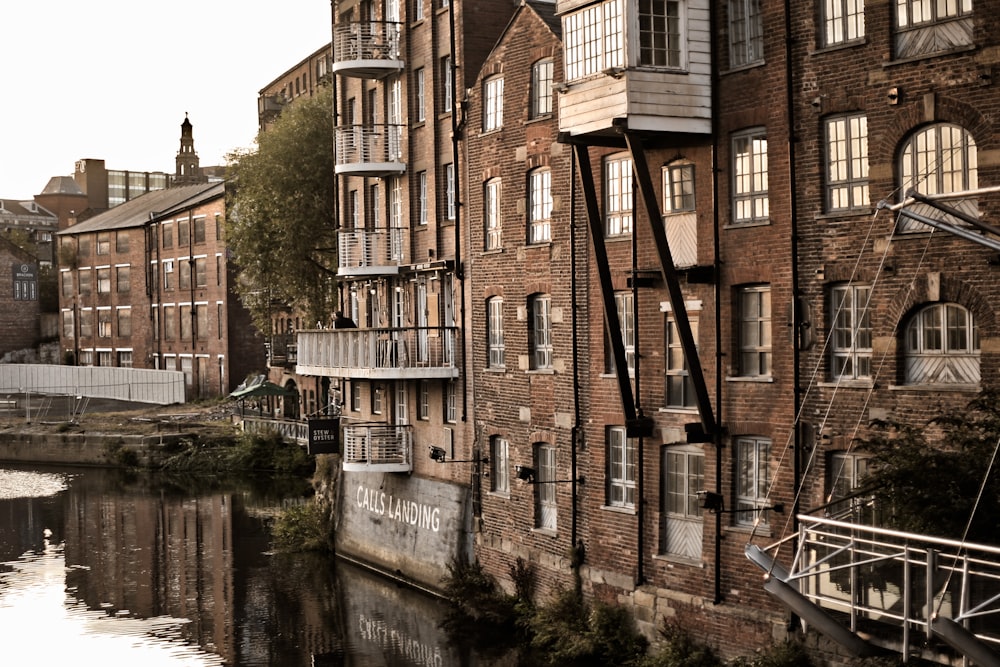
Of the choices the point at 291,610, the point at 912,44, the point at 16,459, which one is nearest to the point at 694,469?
the point at 912,44

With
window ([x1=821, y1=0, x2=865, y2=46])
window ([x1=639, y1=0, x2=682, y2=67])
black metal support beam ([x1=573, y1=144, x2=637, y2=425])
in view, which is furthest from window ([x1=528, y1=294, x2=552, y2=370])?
window ([x1=821, y1=0, x2=865, y2=46])

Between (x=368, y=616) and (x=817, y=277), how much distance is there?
14413mm

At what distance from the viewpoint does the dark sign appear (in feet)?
117

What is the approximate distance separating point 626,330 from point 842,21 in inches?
276

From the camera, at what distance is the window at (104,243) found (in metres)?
85.0

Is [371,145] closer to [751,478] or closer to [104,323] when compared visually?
[751,478]

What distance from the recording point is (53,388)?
82.5m

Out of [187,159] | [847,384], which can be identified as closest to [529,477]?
[847,384]

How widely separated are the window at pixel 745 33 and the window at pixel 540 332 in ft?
23.0

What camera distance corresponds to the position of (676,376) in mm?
23016

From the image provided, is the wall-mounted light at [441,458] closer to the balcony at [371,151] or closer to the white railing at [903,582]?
the balcony at [371,151]

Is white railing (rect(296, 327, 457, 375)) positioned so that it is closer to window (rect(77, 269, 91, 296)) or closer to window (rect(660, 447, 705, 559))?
window (rect(660, 447, 705, 559))

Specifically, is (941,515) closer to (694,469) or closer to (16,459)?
(694,469)

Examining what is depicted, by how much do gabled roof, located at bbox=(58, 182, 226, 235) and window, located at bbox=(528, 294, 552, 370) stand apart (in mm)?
45443
